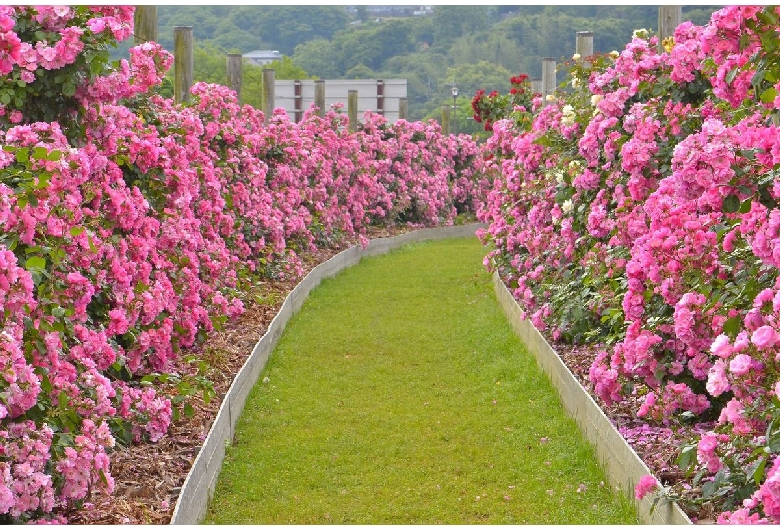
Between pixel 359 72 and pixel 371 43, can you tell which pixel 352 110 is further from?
pixel 371 43

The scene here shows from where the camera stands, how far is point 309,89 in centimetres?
2311

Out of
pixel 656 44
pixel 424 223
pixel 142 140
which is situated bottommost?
pixel 424 223

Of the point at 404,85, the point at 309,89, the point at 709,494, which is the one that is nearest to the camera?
the point at 709,494

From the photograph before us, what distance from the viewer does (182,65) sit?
416 inches

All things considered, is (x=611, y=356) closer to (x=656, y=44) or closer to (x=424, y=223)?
(x=656, y=44)

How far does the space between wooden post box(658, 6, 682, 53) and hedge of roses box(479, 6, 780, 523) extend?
8.4 inches

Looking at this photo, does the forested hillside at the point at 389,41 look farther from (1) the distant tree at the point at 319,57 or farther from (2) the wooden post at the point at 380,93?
(2) the wooden post at the point at 380,93

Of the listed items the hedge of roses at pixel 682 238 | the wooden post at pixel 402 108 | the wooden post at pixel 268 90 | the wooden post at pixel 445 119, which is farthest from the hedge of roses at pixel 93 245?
the wooden post at pixel 445 119

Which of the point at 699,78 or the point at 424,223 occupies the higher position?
the point at 699,78

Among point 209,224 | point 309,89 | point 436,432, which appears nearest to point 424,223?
point 309,89

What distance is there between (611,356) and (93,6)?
365 cm

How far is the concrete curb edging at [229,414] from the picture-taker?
526 centimetres

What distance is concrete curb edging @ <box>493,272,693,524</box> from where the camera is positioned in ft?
A: 15.9

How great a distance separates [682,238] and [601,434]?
4.85 ft
